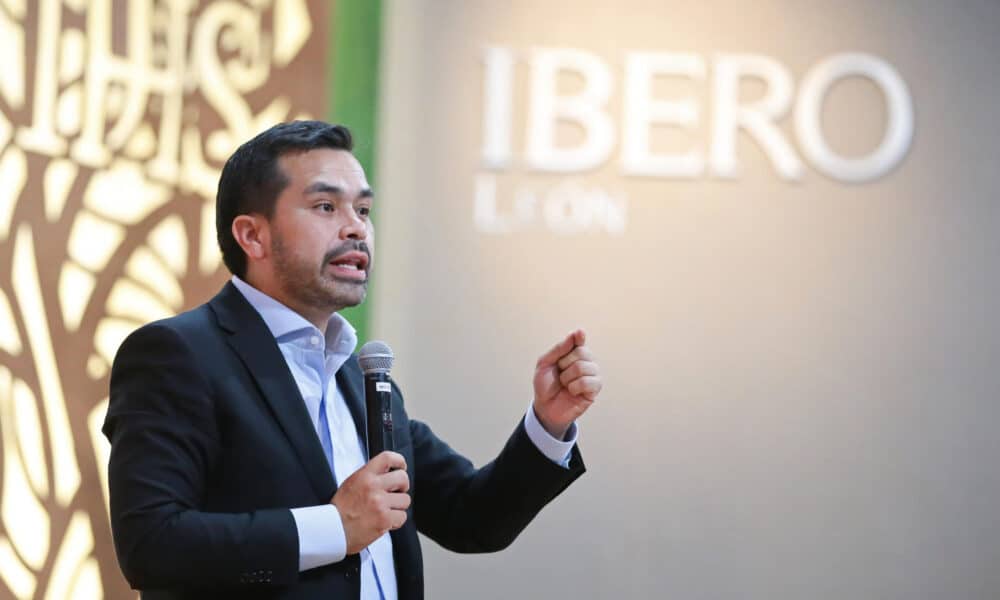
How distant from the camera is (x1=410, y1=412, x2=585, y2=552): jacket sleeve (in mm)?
2045

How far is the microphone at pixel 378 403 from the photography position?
1.77 m

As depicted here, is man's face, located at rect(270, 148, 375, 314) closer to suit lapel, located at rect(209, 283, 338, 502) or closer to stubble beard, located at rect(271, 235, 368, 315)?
stubble beard, located at rect(271, 235, 368, 315)

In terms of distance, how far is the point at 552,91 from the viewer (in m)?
3.95

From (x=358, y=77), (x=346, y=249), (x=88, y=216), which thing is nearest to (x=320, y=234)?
(x=346, y=249)

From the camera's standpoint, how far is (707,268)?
3900 millimetres

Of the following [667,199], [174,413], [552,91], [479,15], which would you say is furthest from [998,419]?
[174,413]

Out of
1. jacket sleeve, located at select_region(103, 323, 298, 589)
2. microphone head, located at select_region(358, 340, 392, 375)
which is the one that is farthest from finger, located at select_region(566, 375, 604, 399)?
jacket sleeve, located at select_region(103, 323, 298, 589)

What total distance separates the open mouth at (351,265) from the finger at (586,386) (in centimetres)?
41

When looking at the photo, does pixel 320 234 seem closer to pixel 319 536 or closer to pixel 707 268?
pixel 319 536

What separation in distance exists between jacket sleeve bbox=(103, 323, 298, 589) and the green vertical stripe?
199 centimetres

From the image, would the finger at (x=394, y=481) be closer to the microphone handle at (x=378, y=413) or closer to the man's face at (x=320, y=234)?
the microphone handle at (x=378, y=413)

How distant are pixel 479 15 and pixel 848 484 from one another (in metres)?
2.06

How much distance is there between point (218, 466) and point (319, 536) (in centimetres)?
21

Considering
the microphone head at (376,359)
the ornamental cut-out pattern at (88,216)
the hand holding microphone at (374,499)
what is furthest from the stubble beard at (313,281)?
the ornamental cut-out pattern at (88,216)
